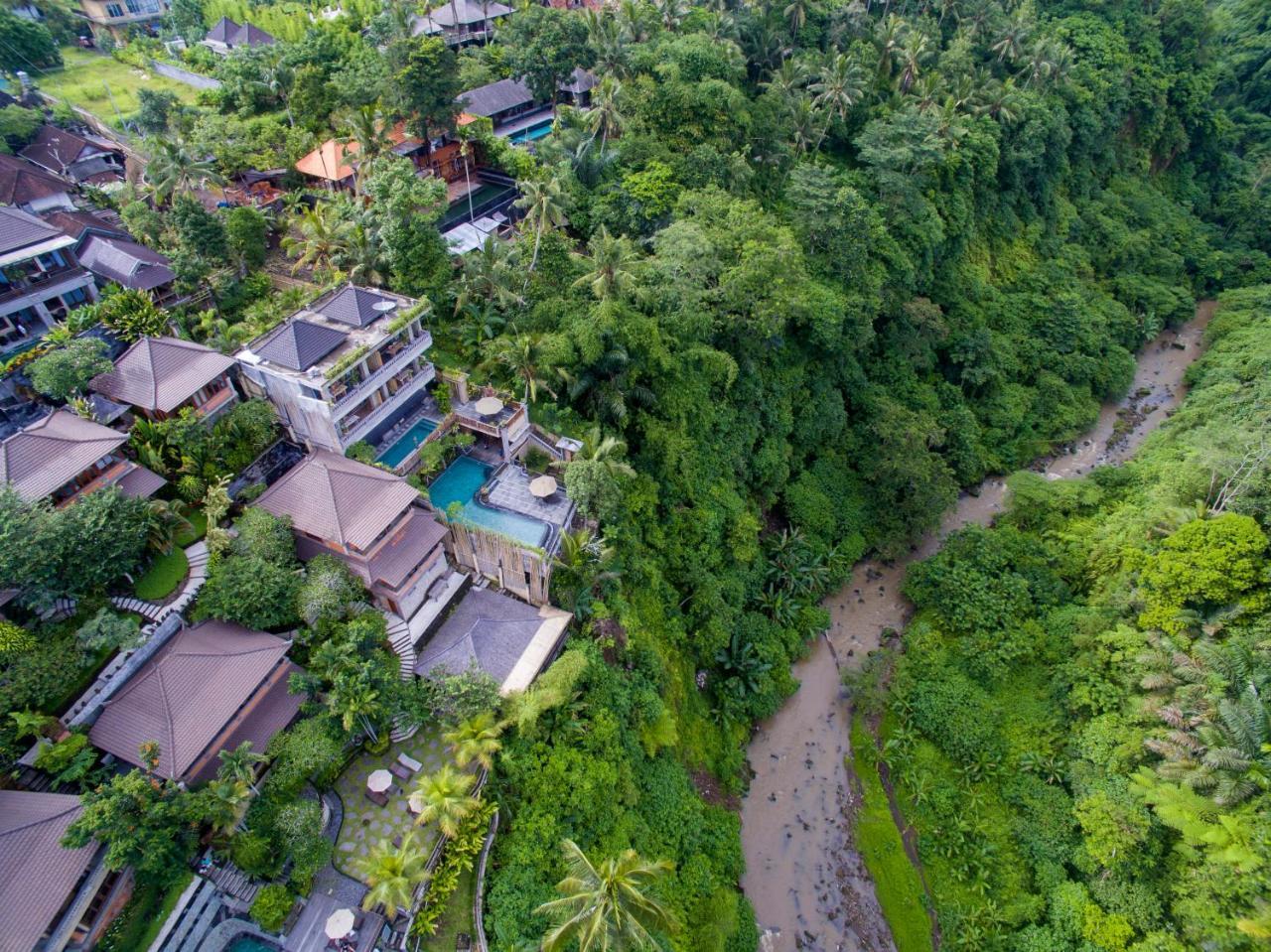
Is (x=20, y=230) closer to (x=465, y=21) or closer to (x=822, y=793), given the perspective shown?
(x=465, y=21)

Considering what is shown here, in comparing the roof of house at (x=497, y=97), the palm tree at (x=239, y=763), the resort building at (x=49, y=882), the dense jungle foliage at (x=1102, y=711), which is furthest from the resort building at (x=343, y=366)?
the dense jungle foliage at (x=1102, y=711)

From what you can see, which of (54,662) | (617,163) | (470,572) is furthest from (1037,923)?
(617,163)

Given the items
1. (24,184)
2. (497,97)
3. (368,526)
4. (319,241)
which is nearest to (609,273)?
(319,241)

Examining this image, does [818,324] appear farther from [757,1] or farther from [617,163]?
[757,1]

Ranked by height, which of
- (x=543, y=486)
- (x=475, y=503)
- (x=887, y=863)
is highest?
(x=543, y=486)

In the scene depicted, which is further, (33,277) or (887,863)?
(887,863)

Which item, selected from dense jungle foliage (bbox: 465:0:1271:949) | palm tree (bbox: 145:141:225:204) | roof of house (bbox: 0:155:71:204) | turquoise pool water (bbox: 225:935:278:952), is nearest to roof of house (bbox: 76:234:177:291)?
palm tree (bbox: 145:141:225:204)

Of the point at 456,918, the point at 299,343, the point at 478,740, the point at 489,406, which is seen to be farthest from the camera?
the point at 489,406

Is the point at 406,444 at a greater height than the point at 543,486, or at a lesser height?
greater
